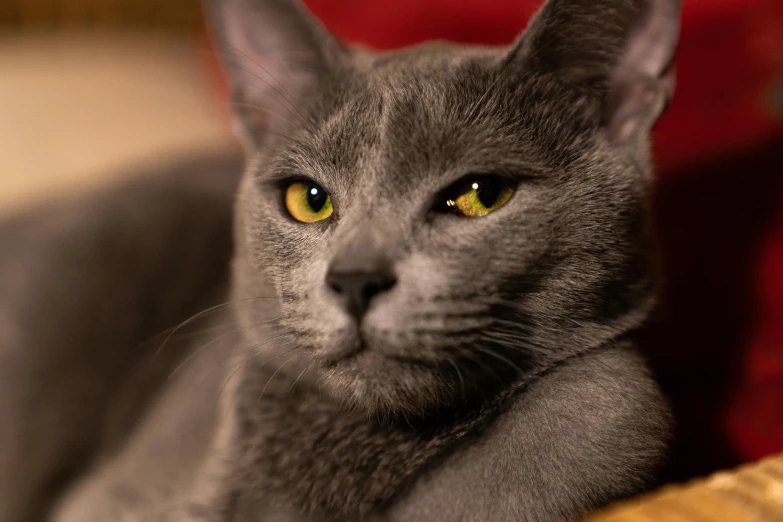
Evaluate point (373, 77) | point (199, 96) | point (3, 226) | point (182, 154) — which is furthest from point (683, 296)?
point (199, 96)

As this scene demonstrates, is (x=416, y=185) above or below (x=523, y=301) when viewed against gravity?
above

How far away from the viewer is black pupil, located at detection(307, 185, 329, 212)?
82cm

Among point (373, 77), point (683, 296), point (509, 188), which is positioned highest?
point (373, 77)

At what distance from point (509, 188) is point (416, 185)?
107 mm

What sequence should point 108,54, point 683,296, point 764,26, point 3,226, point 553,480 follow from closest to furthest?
point 553,480, point 764,26, point 683,296, point 3,226, point 108,54

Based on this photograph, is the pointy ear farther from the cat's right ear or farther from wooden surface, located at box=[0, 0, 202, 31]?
wooden surface, located at box=[0, 0, 202, 31]

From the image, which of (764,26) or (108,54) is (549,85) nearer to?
(764,26)

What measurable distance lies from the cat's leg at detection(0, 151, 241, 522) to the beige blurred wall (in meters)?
0.27

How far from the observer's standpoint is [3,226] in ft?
4.64

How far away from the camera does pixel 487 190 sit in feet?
2.45

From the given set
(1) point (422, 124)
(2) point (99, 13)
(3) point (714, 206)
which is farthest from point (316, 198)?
(2) point (99, 13)

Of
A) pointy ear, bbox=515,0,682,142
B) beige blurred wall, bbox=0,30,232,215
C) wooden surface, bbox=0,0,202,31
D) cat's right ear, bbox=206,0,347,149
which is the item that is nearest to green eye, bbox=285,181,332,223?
cat's right ear, bbox=206,0,347,149

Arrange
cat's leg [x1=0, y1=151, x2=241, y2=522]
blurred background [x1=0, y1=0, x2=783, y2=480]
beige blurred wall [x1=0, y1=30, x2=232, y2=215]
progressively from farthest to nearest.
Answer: beige blurred wall [x1=0, y1=30, x2=232, y2=215] → cat's leg [x1=0, y1=151, x2=241, y2=522] → blurred background [x1=0, y1=0, x2=783, y2=480]

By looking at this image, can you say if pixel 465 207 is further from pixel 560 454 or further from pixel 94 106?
pixel 94 106
